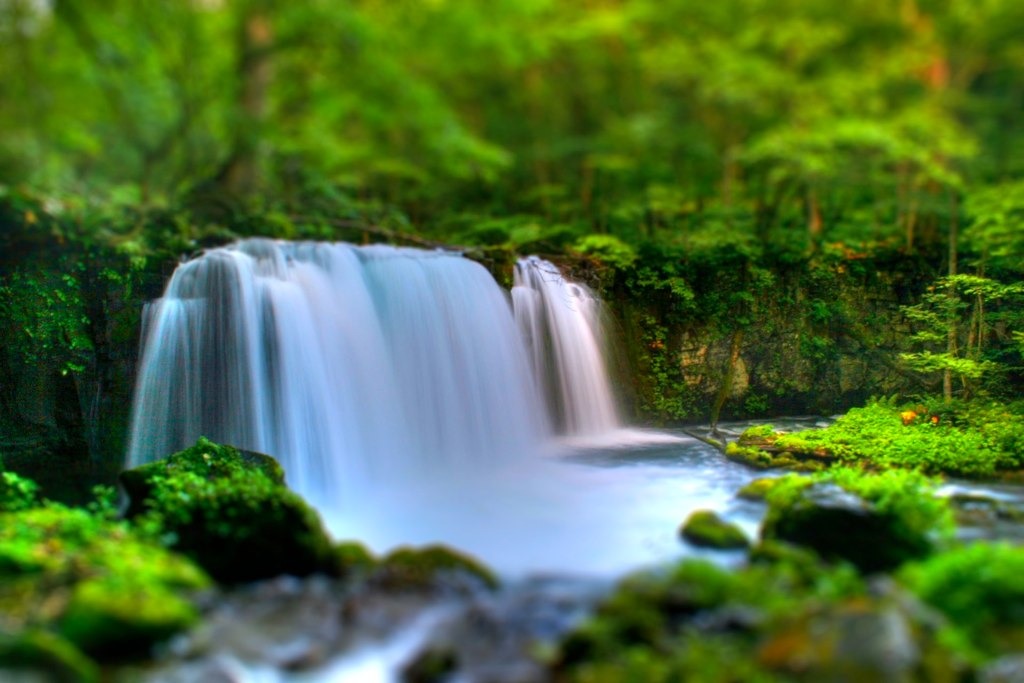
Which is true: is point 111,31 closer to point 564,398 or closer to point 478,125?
point 478,125

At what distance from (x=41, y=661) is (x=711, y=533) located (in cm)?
437

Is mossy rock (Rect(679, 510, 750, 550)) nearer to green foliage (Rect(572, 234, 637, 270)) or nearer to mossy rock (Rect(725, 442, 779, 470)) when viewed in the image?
mossy rock (Rect(725, 442, 779, 470))

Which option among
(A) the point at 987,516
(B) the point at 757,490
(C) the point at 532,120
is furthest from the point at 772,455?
(C) the point at 532,120

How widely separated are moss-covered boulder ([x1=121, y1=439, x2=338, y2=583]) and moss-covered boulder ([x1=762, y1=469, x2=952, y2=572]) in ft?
11.2

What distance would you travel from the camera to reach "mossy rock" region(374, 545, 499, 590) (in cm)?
475

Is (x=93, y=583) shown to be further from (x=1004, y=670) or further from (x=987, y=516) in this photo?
(x=987, y=516)

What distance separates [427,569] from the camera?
15.9ft

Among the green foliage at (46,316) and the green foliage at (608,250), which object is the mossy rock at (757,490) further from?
the green foliage at (46,316)

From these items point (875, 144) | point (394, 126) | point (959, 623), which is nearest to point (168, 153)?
point (394, 126)

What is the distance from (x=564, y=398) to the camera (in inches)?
380

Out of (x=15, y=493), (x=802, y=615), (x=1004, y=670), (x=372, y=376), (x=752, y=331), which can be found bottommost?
(x=1004, y=670)

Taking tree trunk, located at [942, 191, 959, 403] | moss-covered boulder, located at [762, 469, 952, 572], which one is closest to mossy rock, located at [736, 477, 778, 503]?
moss-covered boulder, located at [762, 469, 952, 572]

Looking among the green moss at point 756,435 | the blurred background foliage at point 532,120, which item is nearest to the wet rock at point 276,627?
the green moss at point 756,435

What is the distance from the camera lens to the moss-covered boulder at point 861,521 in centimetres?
492
